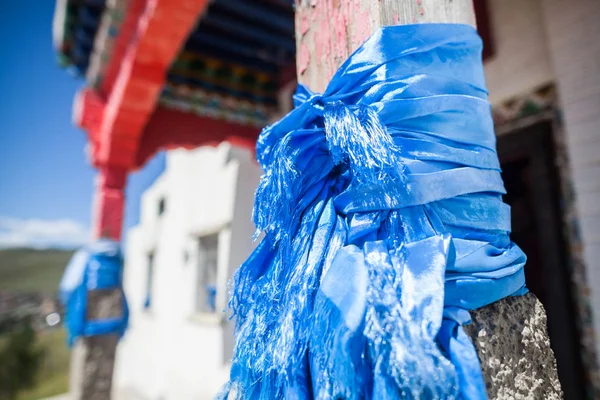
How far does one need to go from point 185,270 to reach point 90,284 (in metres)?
2.41

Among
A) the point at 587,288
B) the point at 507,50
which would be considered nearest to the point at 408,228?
the point at 587,288

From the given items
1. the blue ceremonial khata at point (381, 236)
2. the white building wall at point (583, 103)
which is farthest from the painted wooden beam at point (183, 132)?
the blue ceremonial khata at point (381, 236)

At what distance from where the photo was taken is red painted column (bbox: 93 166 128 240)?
257 cm

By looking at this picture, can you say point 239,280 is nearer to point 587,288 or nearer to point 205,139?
point 587,288

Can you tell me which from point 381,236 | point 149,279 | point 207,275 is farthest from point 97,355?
point 149,279

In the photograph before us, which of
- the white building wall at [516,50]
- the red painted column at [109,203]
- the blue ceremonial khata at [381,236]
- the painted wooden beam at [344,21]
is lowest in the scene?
the blue ceremonial khata at [381,236]

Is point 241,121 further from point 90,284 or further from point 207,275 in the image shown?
point 207,275

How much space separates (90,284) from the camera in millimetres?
2275

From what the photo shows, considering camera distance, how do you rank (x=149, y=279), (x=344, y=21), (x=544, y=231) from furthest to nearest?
1. (x=149, y=279)
2. (x=544, y=231)
3. (x=344, y=21)

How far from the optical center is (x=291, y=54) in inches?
114

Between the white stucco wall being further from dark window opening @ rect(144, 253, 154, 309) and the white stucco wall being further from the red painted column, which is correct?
the red painted column

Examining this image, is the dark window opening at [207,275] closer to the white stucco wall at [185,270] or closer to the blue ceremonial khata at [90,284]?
the white stucco wall at [185,270]

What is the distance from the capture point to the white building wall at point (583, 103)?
136 cm

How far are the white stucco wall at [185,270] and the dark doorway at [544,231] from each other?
2374 millimetres
